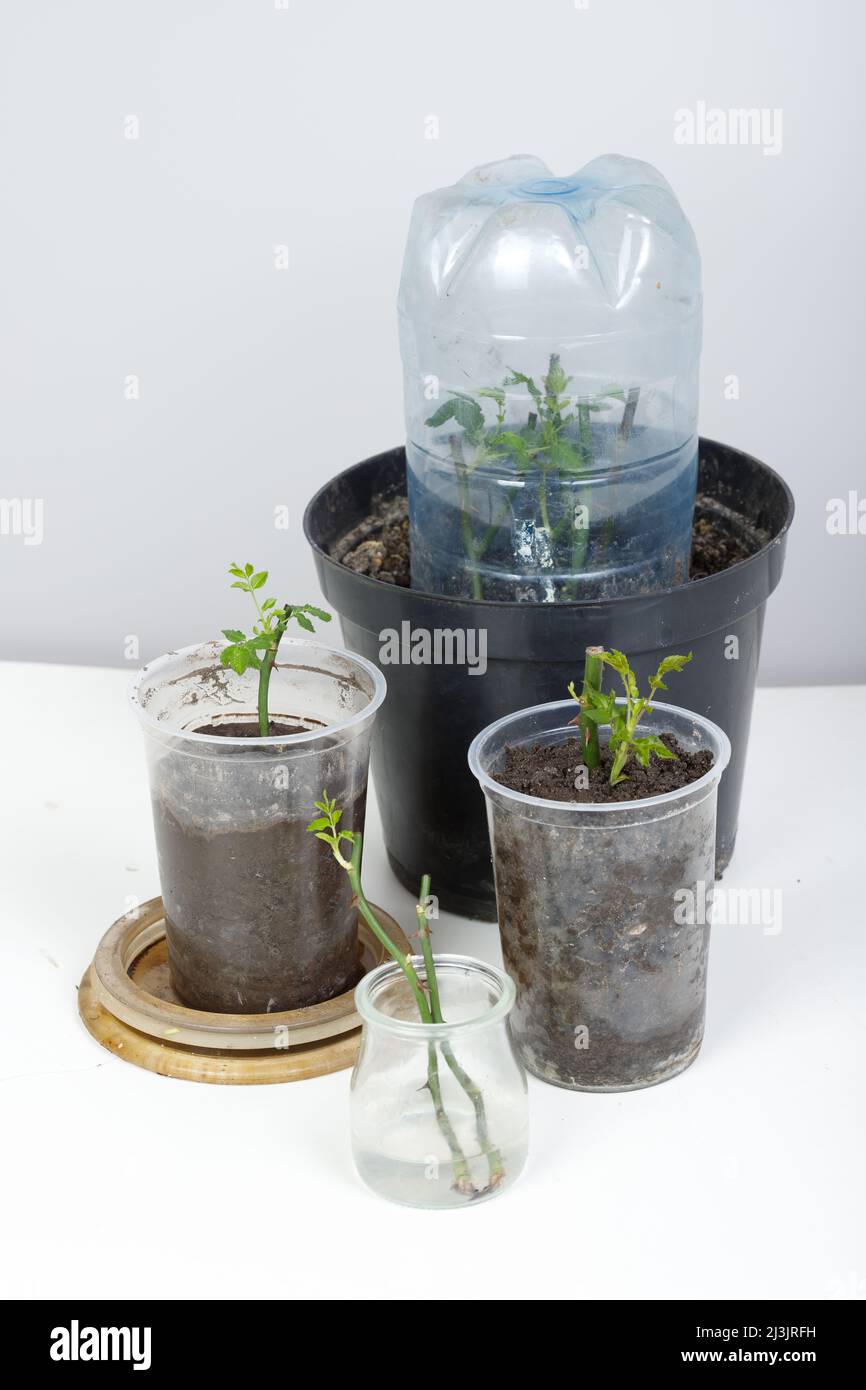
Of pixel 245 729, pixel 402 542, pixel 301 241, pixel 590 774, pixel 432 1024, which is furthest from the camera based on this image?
pixel 301 241

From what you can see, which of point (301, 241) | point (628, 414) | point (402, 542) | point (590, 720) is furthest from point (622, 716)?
point (301, 241)

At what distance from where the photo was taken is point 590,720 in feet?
4.12

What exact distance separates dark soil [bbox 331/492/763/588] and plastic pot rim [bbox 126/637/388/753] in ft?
0.67

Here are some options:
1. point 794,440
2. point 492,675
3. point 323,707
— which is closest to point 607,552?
point 492,675

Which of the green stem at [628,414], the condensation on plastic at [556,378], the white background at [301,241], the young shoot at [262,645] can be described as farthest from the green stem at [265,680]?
the white background at [301,241]

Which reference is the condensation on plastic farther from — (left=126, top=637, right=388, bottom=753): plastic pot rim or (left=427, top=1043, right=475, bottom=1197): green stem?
(left=427, top=1043, right=475, bottom=1197): green stem

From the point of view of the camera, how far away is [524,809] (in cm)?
123

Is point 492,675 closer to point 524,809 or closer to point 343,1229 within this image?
point 524,809

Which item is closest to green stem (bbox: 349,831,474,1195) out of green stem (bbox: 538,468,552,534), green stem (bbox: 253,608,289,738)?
green stem (bbox: 253,608,289,738)

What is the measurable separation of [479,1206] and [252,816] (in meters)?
0.33

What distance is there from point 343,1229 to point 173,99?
1.22 meters

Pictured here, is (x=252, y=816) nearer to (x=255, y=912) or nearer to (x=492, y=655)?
(x=255, y=912)

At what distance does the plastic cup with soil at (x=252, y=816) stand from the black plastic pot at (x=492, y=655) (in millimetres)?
77

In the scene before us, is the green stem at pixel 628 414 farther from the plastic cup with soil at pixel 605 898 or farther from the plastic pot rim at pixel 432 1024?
the plastic pot rim at pixel 432 1024
